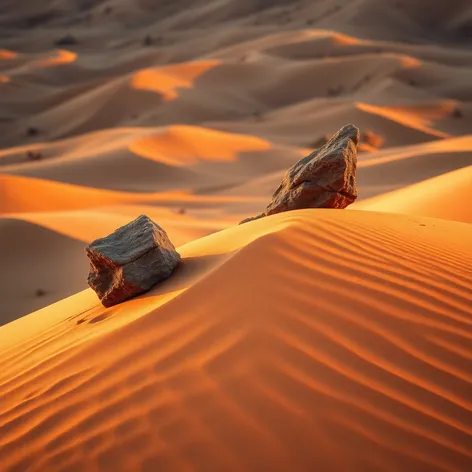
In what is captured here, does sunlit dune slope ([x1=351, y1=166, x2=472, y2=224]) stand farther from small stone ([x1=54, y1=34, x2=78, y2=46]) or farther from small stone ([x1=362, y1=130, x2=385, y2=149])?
small stone ([x1=54, y1=34, x2=78, y2=46])

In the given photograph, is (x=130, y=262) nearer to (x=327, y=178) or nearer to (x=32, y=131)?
(x=327, y=178)

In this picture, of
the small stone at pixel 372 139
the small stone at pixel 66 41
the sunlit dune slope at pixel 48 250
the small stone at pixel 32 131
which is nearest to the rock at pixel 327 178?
the sunlit dune slope at pixel 48 250

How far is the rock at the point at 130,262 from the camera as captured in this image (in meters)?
4.07

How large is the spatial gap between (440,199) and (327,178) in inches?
121

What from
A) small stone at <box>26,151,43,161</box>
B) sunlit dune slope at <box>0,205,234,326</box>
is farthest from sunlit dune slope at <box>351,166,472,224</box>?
small stone at <box>26,151,43,161</box>

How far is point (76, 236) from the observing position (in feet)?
30.3

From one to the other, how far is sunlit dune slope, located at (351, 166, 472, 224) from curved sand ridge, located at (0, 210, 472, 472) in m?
3.39

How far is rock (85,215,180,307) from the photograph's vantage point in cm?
407

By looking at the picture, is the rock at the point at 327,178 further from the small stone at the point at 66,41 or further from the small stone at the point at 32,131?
the small stone at the point at 66,41

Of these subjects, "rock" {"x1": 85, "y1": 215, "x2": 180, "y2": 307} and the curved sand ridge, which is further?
"rock" {"x1": 85, "y1": 215, "x2": 180, "y2": 307}

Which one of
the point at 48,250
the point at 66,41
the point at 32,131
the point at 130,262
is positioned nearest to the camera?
the point at 130,262

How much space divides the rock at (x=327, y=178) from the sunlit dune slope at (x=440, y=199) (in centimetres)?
217

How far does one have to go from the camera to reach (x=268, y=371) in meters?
2.67

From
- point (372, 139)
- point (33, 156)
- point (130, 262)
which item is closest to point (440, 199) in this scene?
point (130, 262)
